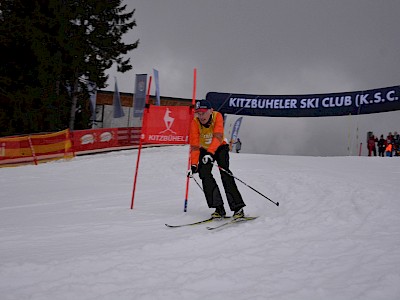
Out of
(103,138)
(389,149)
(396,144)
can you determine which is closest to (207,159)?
(103,138)

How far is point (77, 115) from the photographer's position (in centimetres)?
2420

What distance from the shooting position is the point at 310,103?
18312 mm

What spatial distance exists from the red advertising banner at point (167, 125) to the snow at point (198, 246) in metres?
1.24

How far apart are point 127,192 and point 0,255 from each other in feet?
15.3

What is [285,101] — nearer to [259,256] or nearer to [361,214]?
[361,214]

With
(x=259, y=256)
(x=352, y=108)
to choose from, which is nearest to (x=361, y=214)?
(x=259, y=256)

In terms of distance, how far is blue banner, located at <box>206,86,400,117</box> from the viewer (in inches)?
643

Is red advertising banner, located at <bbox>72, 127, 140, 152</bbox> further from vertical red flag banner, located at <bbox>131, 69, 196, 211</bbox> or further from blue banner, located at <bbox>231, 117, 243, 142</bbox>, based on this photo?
vertical red flag banner, located at <bbox>131, 69, 196, 211</bbox>

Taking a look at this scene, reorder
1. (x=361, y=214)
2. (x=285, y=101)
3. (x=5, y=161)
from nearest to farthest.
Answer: (x=361, y=214), (x=5, y=161), (x=285, y=101)

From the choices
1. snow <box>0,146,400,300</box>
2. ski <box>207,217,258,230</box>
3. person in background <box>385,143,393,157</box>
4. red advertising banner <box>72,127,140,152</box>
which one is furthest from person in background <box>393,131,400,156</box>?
ski <box>207,217,258,230</box>

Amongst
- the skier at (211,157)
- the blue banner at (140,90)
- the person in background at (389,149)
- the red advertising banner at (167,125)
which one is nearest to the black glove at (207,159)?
the skier at (211,157)

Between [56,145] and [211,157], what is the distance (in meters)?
12.8

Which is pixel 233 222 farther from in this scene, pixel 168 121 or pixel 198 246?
pixel 168 121

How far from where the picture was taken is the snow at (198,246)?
262 cm
